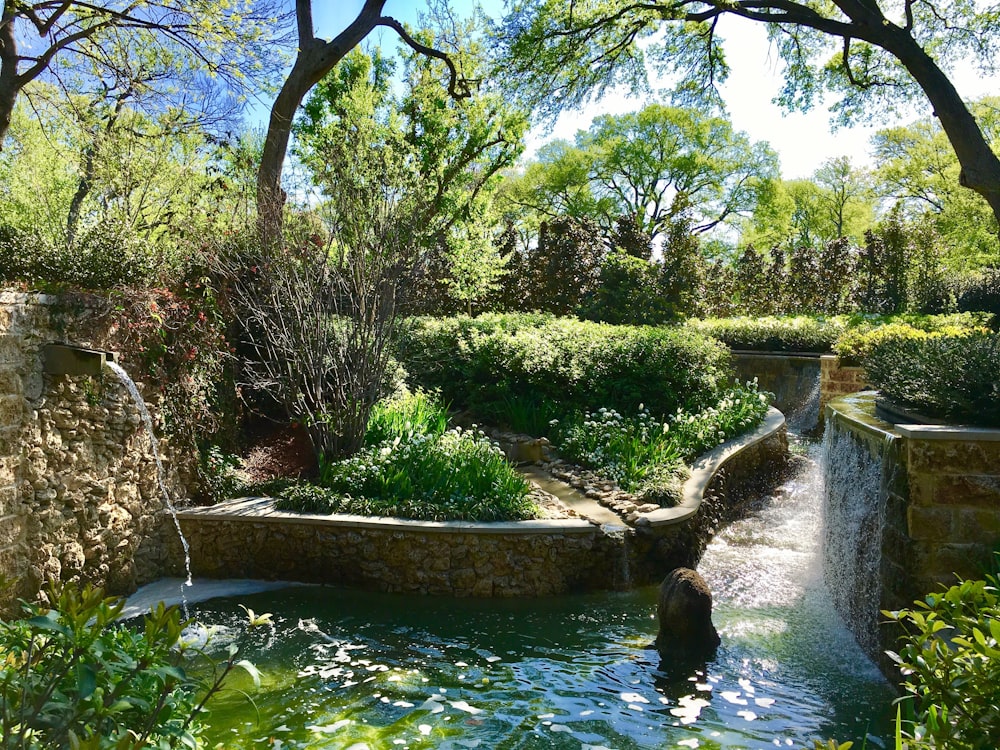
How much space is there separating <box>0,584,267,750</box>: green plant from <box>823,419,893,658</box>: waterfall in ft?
14.7

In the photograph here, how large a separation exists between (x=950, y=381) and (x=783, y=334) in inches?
440

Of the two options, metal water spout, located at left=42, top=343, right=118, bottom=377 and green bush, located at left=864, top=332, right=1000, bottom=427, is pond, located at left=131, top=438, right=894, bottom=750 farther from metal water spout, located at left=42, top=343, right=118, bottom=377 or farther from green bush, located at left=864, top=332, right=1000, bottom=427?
metal water spout, located at left=42, top=343, right=118, bottom=377

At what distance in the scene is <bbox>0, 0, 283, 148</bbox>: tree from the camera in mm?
8508

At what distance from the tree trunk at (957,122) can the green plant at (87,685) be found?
1126cm

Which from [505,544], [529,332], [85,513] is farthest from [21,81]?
[505,544]

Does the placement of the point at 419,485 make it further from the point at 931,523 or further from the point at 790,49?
the point at 790,49

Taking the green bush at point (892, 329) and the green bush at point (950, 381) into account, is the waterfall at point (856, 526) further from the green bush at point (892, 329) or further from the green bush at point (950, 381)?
the green bush at point (892, 329)

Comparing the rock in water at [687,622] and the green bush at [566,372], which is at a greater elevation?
the green bush at [566,372]

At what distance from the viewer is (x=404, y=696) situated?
4.54m

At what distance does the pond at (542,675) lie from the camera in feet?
13.6

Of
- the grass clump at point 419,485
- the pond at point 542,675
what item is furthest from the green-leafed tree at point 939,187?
the pond at point 542,675

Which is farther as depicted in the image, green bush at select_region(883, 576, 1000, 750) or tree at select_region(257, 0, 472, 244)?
tree at select_region(257, 0, 472, 244)

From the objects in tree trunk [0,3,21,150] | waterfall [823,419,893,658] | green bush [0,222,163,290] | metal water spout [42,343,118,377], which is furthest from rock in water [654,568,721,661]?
tree trunk [0,3,21,150]

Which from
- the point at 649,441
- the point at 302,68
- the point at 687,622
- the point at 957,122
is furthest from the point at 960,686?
the point at 302,68
